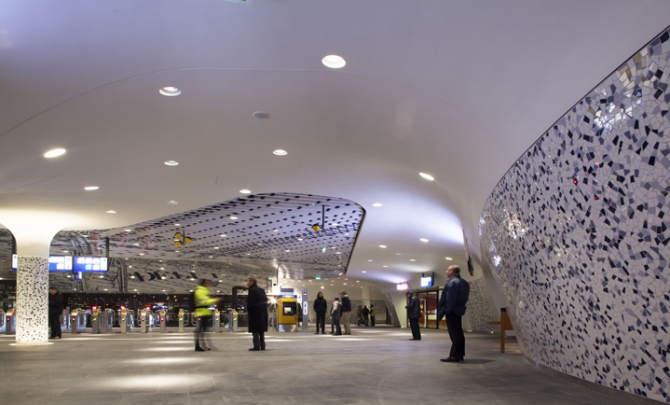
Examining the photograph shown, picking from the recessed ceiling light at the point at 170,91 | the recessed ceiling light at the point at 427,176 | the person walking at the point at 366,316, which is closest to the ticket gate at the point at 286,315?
the person walking at the point at 366,316

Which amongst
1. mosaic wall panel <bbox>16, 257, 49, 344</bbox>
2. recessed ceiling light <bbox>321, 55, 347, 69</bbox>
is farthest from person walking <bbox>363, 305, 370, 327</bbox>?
recessed ceiling light <bbox>321, 55, 347, 69</bbox>

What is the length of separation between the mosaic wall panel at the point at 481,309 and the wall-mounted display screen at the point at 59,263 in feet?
48.5

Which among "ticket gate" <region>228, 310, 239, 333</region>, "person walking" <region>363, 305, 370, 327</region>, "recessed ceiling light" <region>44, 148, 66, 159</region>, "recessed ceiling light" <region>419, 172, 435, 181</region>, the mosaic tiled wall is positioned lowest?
"person walking" <region>363, 305, 370, 327</region>

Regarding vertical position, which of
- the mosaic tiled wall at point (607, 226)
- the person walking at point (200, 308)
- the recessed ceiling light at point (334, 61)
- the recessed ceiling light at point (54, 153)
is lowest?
the person walking at point (200, 308)

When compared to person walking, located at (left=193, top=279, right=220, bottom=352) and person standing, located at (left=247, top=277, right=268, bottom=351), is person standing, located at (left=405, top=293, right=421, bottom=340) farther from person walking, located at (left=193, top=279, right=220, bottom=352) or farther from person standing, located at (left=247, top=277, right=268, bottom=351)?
person walking, located at (left=193, top=279, right=220, bottom=352)

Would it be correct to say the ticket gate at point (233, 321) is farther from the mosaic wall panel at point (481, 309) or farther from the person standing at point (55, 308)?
the mosaic wall panel at point (481, 309)

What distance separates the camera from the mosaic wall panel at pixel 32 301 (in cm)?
1485

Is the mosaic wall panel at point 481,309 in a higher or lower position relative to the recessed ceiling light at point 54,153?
lower

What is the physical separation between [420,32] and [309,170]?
5.83m

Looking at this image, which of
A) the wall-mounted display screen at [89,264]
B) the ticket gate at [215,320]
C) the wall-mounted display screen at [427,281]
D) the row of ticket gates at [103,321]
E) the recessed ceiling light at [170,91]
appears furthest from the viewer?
the wall-mounted display screen at [427,281]

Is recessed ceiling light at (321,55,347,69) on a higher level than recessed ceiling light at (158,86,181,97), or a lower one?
lower

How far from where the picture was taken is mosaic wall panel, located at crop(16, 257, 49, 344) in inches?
585

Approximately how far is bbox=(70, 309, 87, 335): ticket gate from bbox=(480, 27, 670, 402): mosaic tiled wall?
65.1 feet

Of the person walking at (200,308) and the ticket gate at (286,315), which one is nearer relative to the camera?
the person walking at (200,308)
